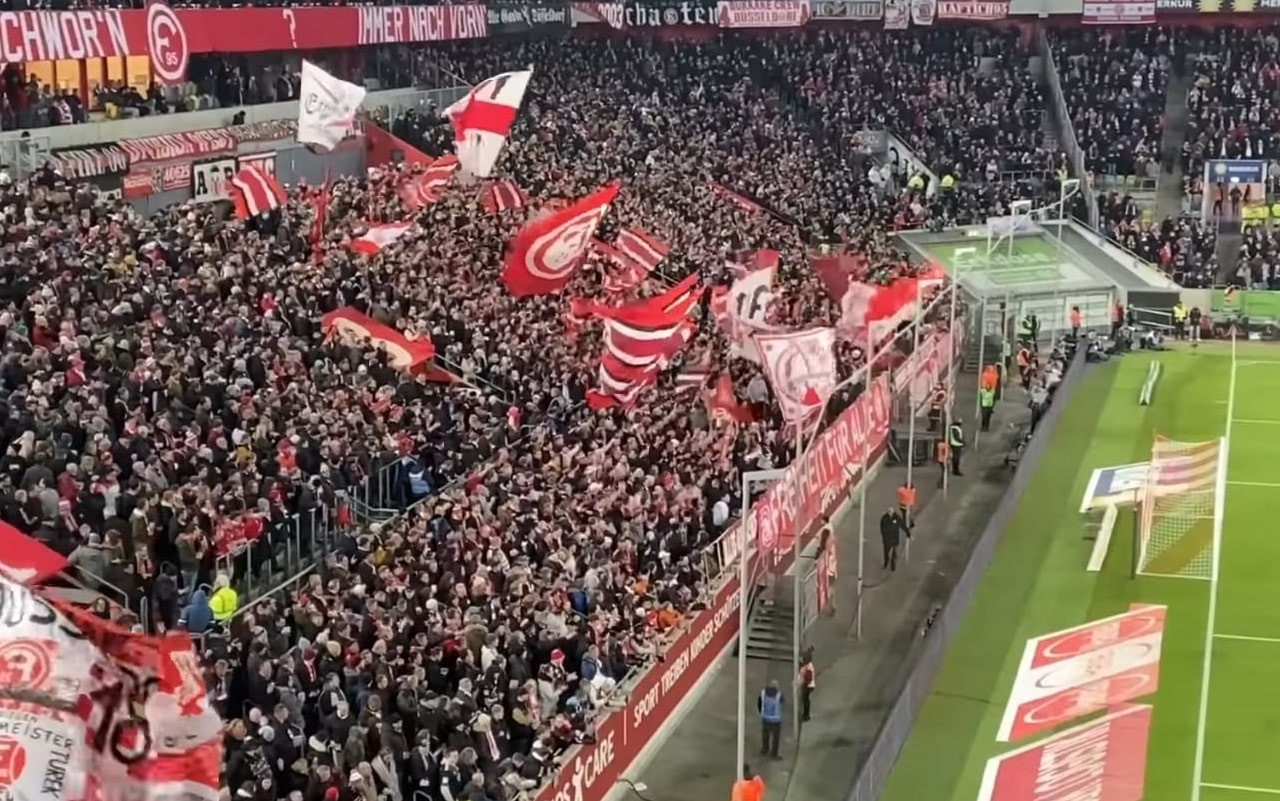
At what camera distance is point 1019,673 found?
87.6ft

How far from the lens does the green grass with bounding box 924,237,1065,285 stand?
167 ft

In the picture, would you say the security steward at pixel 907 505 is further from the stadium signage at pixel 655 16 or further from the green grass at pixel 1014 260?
the stadium signage at pixel 655 16

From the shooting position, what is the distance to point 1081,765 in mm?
22516

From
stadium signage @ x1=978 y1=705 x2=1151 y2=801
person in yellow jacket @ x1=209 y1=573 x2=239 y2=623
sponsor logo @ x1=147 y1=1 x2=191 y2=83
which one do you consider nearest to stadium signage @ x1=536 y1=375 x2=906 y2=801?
person in yellow jacket @ x1=209 y1=573 x2=239 y2=623

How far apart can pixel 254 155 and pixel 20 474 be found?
21.9m

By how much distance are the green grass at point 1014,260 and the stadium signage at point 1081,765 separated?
2549cm

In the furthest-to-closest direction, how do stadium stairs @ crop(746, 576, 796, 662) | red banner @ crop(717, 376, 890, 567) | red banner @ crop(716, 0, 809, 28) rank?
1. red banner @ crop(716, 0, 809, 28)
2. stadium stairs @ crop(746, 576, 796, 662)
3. red banner @ crop(717, 376, 890, 567)

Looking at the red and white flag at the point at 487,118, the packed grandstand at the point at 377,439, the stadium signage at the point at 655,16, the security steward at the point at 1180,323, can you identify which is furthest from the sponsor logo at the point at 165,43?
the security steward at the point at 1180,323

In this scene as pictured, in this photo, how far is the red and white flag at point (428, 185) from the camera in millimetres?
35938

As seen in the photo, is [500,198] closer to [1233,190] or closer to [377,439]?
[377,439]

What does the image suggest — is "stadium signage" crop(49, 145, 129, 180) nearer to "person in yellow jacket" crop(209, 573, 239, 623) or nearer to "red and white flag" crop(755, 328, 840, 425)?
"red and white flag" crop(755, 328, 840, 425)

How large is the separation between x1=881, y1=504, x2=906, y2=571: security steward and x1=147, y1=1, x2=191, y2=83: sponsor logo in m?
17.9

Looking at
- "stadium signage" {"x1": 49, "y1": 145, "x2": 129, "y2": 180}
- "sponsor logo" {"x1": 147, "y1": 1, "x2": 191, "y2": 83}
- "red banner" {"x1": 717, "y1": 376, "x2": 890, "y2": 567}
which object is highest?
"sponsor logo" {"x1": 147, "y1": 1, "x2": 191, "y2": 83}

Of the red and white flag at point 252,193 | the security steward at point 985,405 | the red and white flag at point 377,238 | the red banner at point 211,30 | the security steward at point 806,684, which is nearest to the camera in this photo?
the security steward at point 806,684
